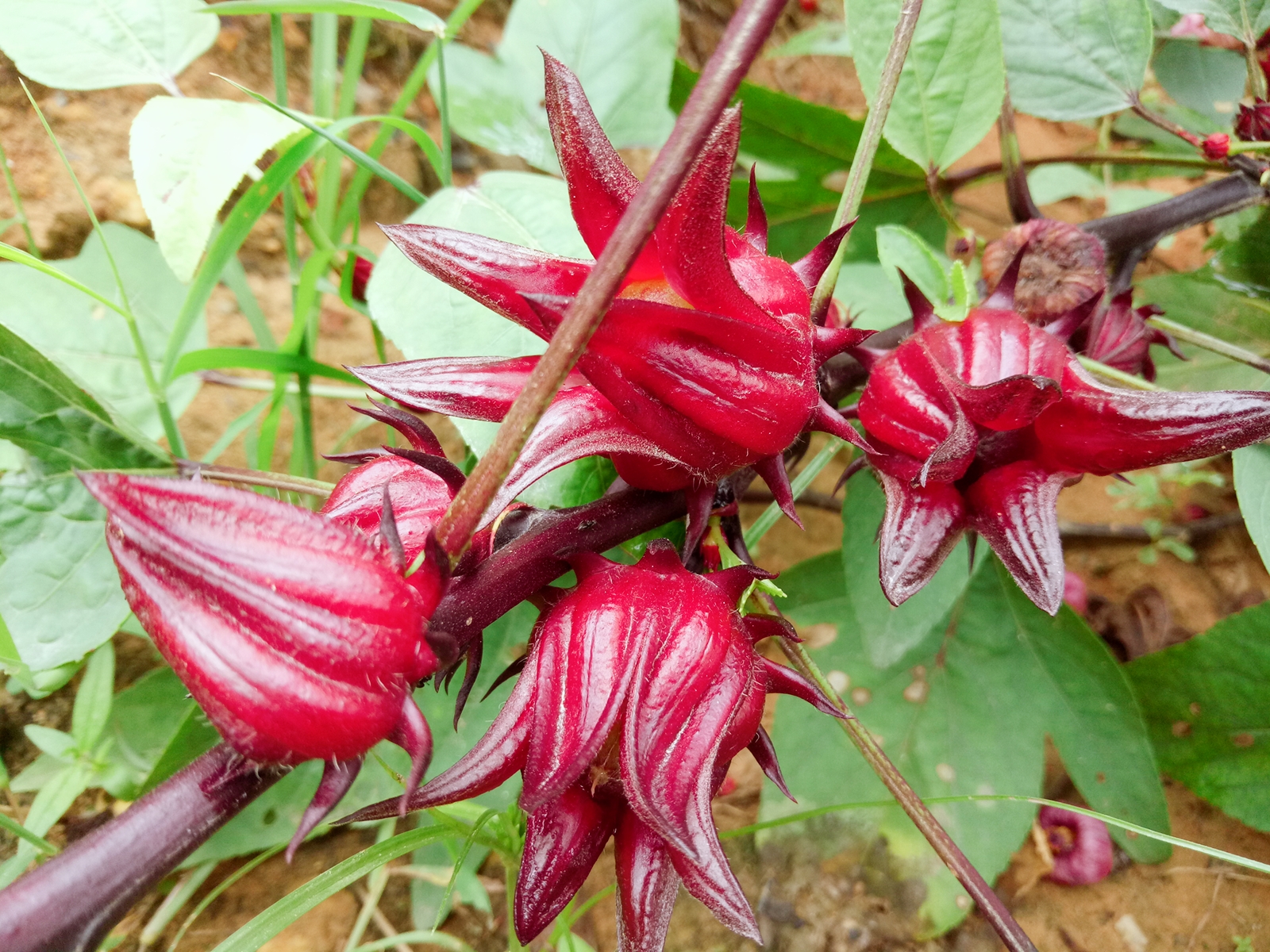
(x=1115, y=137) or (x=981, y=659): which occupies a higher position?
(x=1115, y=137)

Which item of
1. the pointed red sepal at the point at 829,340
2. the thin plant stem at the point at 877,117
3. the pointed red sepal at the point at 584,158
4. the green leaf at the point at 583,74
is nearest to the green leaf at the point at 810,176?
the green leaf at the point at 583,74

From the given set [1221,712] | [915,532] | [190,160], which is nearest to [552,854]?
[915,532]

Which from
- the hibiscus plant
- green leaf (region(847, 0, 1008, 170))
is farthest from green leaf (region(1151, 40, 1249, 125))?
green leaf (region(847, 0, 1008, 170))

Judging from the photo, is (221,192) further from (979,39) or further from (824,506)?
(824,506)

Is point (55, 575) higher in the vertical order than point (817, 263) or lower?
lower

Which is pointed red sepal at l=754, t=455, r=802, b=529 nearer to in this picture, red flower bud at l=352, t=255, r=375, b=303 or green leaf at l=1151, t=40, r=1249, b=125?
red flower bud at l=352, t=255, r=375, b=303

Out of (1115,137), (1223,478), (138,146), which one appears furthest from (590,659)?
(1115,137)

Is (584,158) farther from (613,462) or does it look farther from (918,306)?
(918,306)
